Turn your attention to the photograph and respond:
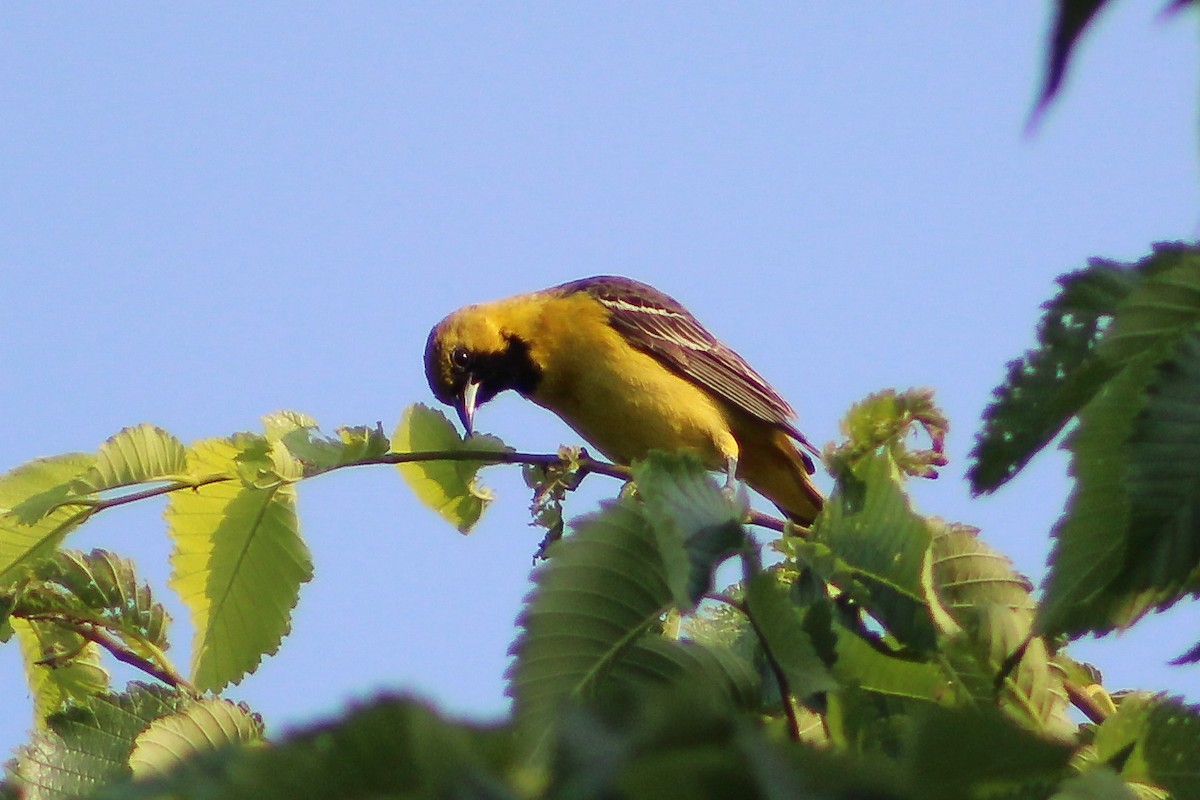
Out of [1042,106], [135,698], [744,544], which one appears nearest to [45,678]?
[135,698]

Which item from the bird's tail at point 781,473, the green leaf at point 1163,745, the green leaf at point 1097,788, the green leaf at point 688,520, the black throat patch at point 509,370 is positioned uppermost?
the black throat patch at point 509,370

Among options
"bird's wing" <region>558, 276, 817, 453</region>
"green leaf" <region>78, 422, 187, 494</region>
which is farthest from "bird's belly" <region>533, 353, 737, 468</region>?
"green leaf" <region>78, 422, 187, 494</region>

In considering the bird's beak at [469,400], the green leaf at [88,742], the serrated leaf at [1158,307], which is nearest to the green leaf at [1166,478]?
the serrated leaf at [1158,307]

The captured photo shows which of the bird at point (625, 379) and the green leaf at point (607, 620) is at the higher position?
the bird at point (625, 379)

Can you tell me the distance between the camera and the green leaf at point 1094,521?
1.76 m

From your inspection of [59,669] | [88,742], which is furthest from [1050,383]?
[59,669]

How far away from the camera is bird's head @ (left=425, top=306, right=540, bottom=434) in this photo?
6.80m

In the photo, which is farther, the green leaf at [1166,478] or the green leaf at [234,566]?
the green leaf at [234,566]

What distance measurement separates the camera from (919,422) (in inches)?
116

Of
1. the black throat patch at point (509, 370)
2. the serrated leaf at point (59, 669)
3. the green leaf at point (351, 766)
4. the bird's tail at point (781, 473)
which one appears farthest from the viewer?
the bird's tail at point (781, 473)

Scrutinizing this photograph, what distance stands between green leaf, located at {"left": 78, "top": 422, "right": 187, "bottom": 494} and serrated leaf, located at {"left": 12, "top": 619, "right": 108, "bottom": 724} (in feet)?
1.47

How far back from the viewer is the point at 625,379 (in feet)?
21.5

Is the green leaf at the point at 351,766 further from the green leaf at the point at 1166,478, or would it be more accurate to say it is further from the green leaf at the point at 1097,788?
the green leaf at the point at 1166,478

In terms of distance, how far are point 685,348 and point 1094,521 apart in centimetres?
533
